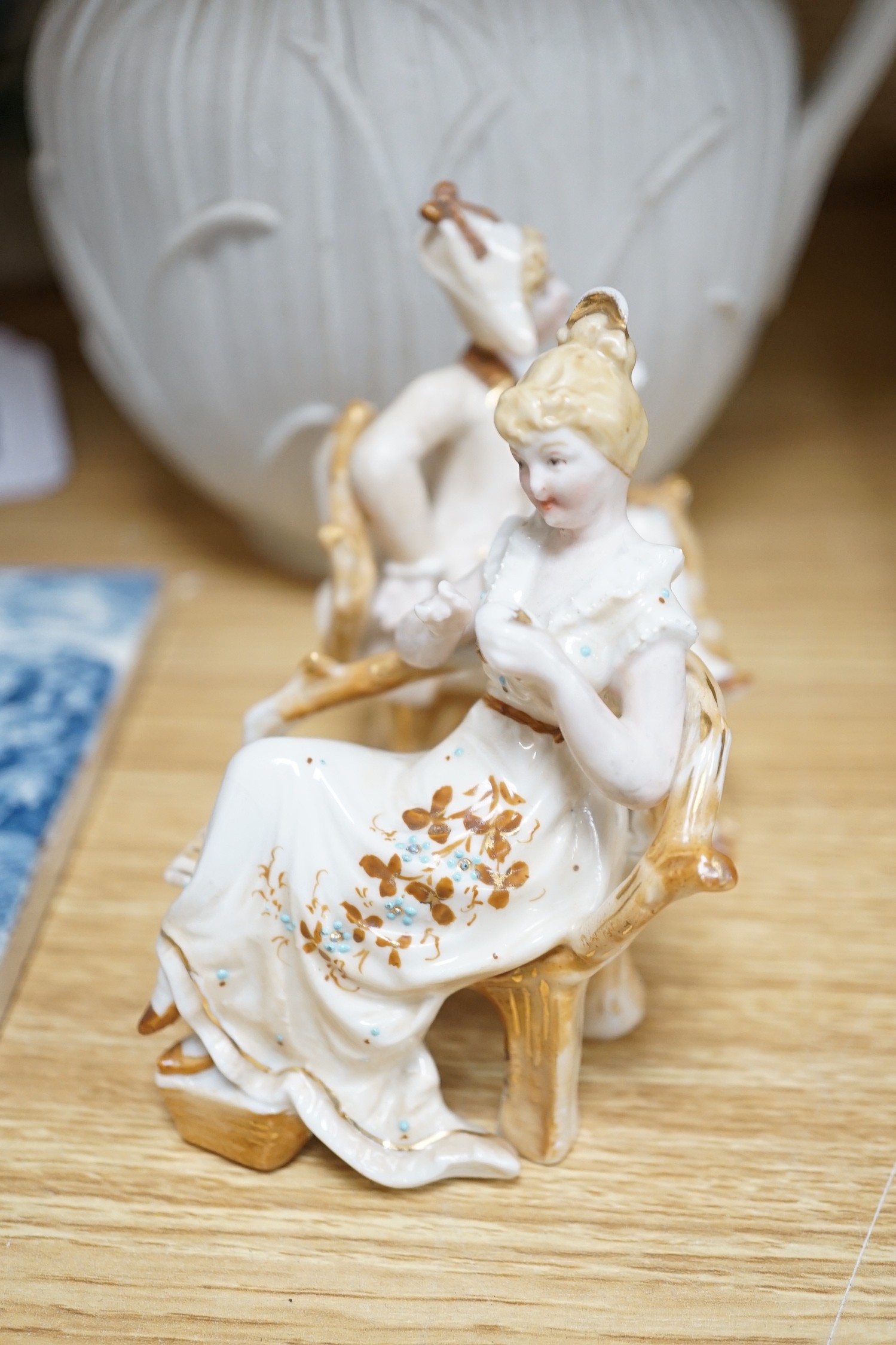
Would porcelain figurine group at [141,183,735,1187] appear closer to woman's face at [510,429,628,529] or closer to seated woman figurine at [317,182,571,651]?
woman's face at [510,429,628,529]

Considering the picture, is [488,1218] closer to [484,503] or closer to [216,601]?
[484,503]

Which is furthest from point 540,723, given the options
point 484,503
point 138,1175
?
point 138,1175

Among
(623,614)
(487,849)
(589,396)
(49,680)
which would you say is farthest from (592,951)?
(49,680)

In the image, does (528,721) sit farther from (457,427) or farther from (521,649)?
(457,427)

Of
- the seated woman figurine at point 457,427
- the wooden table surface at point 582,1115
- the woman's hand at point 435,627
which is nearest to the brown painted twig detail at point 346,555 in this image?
the seated woman figurine at point 457,427

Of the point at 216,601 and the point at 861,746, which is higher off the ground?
the point at 861,746

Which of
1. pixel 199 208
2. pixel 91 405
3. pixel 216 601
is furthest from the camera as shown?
pixel 91 405

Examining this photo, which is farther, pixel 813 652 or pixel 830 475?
pixel 830 475
